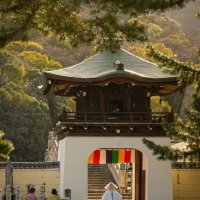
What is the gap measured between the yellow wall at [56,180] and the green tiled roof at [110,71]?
366 cm

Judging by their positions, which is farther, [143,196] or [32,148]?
[32,148]

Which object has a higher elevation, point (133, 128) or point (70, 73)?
point (70, 73)

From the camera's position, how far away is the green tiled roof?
67.3 ft

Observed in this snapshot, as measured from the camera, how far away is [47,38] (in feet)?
49.9

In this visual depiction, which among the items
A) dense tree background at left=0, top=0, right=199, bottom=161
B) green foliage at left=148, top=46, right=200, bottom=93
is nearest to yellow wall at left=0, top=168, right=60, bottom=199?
dense tree background at left=0, top=0, right=199, bottom=161

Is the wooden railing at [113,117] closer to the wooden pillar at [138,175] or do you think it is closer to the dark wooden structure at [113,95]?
the dark wooden structure at [113,95]

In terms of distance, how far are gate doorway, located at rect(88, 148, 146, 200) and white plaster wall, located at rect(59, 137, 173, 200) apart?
2.80 ft

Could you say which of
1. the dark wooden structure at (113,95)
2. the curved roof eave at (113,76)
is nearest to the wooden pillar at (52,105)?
the dark wooden structure at (113,95)

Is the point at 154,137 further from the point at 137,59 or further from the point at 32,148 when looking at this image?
the point at 32,148

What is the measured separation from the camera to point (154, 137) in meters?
21.3

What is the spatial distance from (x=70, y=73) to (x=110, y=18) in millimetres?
10031

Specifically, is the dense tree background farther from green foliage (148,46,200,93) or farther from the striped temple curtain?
the striped temple curtain

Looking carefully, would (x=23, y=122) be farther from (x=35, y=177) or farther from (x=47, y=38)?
(x=47, y=38)

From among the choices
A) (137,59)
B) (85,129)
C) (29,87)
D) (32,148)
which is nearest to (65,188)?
(85,129)
